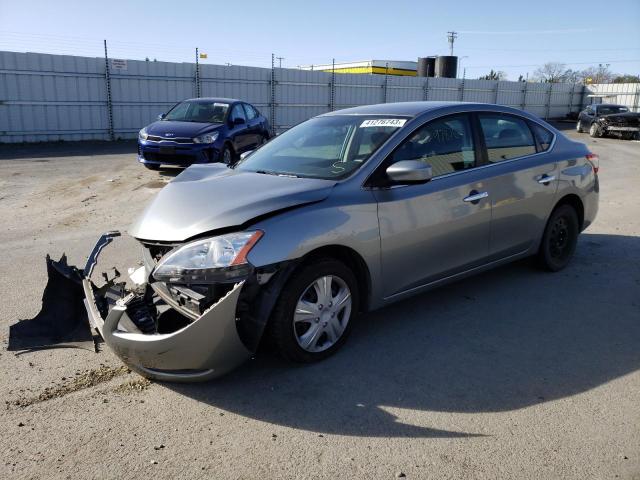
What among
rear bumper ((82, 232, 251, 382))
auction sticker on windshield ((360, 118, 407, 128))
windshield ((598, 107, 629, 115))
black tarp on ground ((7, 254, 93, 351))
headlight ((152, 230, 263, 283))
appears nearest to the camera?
rear bumper ((82, 232, 251, 382))

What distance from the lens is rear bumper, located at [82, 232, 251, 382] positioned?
3.14m

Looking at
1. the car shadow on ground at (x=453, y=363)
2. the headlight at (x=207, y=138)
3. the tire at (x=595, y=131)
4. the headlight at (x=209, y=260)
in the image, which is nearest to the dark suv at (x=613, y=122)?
the tire at (x=595, y=131)

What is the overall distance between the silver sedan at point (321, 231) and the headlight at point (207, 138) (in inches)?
264

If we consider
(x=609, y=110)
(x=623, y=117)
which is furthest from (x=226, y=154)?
(x=609, y=110)

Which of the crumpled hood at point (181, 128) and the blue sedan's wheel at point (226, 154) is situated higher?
the crumpled hood at point (181, 128)

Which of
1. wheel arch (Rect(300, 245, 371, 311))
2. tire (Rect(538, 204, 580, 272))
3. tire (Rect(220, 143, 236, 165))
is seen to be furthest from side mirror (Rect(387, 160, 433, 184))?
tire (Rect(220, 143, 236, 165))

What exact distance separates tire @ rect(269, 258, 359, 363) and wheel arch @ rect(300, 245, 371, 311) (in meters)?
0.05

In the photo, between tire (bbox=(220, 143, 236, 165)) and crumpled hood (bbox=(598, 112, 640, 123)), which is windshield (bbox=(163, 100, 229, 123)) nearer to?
tire (bbox=(220, 143, 236, 165))

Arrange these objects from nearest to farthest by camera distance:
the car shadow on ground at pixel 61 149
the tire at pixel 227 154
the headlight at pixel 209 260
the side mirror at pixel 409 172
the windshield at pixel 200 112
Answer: the headlight at pixel 209 260 → the side mirror at pixel 409 172 → the tire at pixel 227 154 → the windshield at pixel 200 112 → the car shadow on ground at pixel 61 149

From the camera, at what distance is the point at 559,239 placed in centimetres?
579

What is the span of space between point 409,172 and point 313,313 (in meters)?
1.15

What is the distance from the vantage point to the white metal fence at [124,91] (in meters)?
17.8

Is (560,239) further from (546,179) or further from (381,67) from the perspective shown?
(381,67)

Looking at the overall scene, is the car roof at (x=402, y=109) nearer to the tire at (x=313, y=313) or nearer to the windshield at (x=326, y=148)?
the windshield at (x=326, y=148)
